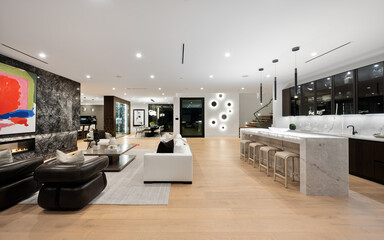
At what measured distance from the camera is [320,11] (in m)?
2.28

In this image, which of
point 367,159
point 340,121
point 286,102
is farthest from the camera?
point 286,102

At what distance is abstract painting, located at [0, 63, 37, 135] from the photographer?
12.6 ft

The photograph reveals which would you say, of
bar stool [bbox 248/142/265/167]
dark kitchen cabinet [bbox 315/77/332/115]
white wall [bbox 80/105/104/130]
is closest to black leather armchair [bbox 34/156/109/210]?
bar stool [bbox 248/142/265/167]

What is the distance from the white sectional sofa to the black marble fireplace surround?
3933mm

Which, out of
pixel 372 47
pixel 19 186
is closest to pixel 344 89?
pixel 372 47

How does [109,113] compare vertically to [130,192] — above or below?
above

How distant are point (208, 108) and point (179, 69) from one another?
5.74 m

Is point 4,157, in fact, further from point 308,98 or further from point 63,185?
point 308,98

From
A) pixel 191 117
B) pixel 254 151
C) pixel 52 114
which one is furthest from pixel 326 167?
pixel 191 117

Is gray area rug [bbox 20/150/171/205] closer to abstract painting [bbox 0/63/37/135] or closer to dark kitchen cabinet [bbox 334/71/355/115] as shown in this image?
abstract painting [bbox 0/63/37/135]

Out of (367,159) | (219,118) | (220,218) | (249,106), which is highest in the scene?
(249,106)

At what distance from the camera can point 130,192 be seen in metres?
2.79

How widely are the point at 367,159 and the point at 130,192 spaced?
16.8 ft

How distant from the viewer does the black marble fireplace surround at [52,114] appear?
457 cm
